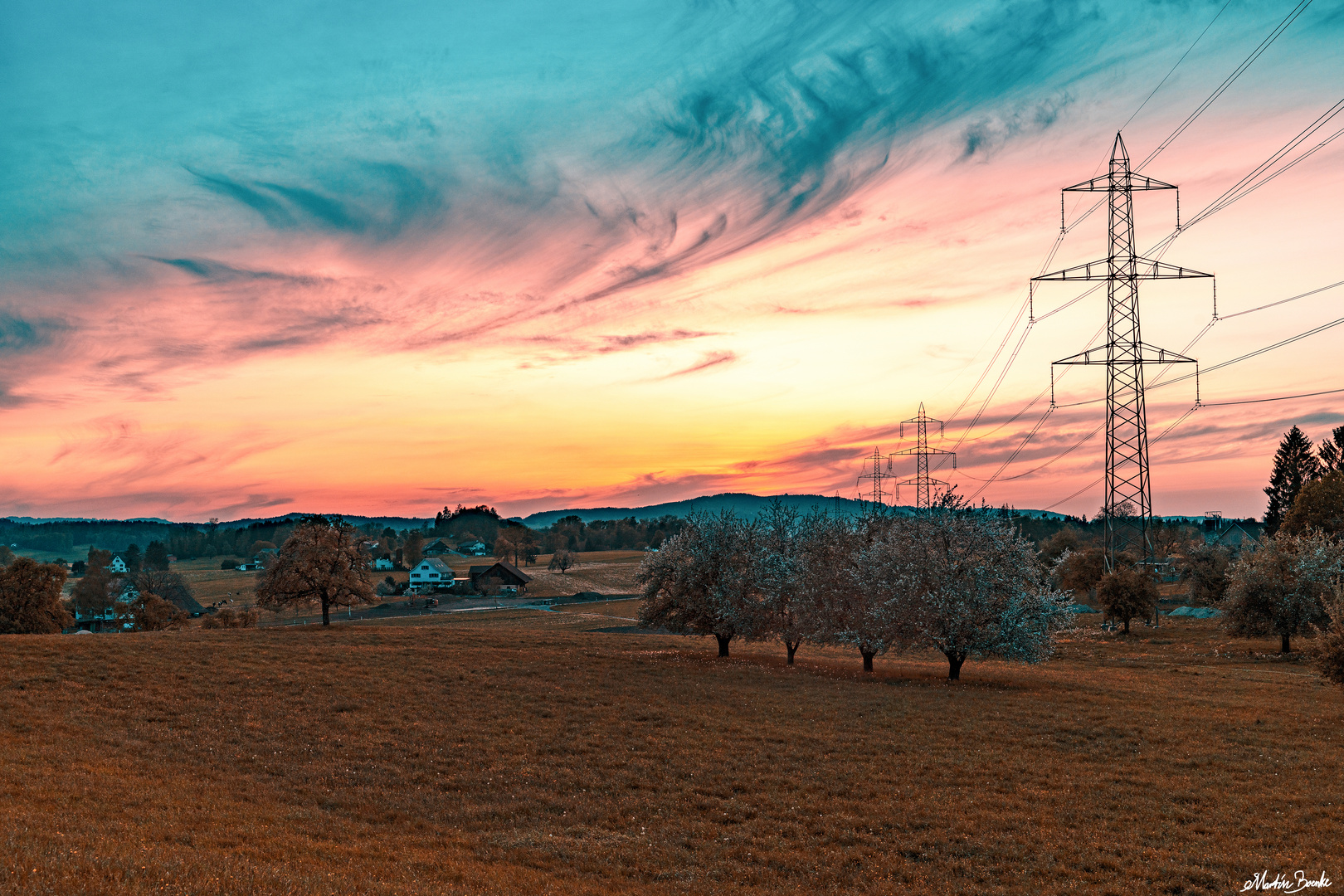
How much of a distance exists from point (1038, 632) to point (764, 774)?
27.1 m

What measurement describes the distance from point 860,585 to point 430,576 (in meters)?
158

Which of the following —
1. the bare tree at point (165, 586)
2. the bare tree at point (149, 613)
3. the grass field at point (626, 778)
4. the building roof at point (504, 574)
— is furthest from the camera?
the building roof at point (504, 574)

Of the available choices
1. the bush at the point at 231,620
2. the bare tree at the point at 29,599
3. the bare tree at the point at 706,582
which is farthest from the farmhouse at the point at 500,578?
the bare tree at the point at 706,582

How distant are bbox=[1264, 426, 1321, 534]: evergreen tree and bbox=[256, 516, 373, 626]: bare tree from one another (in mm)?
169075

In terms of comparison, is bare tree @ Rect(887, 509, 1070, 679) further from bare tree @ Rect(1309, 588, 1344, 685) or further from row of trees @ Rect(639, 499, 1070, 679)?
bare tree @ Rect(1309, 588, 1344, 685)

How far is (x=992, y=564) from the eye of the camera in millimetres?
47438

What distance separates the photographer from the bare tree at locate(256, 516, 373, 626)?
66.6 metres

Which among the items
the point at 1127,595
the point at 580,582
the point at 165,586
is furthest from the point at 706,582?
the point at 580,582

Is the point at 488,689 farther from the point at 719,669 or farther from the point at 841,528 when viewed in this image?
the point at 841,528

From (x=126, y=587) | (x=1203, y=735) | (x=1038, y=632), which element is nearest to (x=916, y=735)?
(x=1203, y=735)

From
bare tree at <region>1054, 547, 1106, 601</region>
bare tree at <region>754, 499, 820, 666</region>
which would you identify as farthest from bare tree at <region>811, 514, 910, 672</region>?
bare tree at <region>1054, 547, 1106, 601</region>

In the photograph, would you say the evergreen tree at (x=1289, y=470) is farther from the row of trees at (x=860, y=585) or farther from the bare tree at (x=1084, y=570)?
the row of trees at (x=860, y=585)

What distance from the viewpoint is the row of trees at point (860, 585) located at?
149ft
